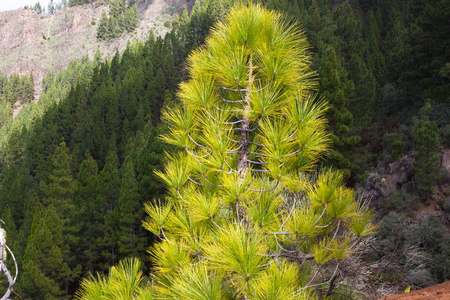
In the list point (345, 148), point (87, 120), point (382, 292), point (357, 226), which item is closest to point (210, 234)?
point (357, 226)

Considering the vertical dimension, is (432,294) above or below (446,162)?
above

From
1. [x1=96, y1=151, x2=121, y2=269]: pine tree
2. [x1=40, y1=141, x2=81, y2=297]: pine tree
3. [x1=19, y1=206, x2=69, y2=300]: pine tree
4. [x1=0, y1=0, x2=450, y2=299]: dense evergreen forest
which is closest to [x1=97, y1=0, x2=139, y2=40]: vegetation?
[x1=0, y1=0, x2=450, y2=299]: dense evergreen forest

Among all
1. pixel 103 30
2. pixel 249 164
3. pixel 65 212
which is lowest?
pixel 65 212

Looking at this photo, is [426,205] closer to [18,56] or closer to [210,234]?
[210,234]

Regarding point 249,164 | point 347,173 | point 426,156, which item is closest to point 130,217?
point 347,173

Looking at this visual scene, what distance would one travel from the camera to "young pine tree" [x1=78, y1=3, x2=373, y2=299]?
326 cm

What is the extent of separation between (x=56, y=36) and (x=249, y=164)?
6038 inches

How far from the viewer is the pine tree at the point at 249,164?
326cm

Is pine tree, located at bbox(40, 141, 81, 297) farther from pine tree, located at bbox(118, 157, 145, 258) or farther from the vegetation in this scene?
the vegetation

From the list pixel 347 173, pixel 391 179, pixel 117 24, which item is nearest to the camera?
pixel 347 173

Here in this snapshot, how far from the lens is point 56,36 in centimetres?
13362

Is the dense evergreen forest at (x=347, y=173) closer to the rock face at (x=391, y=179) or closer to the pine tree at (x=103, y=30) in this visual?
the rock face at (x=391, y=179)

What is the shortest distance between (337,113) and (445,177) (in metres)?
5.82

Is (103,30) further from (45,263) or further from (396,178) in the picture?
(396,178)
